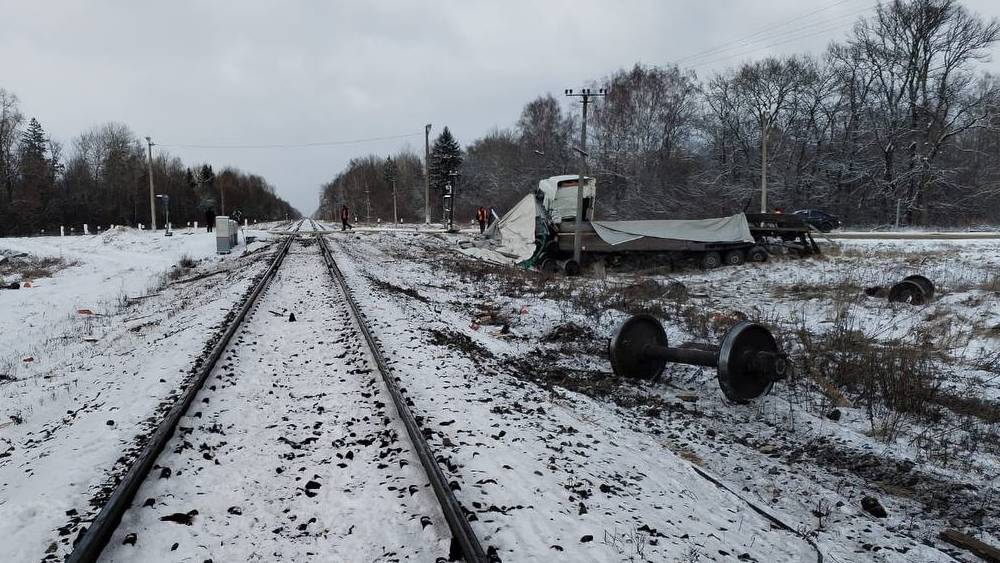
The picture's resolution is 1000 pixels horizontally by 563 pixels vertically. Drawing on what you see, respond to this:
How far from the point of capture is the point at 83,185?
61.7m

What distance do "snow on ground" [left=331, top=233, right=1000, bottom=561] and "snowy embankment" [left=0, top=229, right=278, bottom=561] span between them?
2.33 metres

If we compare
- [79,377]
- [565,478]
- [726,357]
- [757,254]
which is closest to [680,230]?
[757,254]

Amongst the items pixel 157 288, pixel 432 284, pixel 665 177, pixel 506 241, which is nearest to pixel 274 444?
pixel 432 284

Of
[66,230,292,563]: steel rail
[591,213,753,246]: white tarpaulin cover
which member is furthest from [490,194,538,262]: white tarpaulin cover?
[66,230,292,563]: steel rail

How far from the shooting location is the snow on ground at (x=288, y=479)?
289 centimetres

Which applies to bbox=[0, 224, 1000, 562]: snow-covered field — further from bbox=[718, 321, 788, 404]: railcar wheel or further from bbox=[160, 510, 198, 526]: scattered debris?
bbox=[718, 321, 788, 404]: railcar wheel

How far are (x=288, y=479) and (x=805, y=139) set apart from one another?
52.5 m

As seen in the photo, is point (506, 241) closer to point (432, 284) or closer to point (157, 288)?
point (432, 284)

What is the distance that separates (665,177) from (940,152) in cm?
2110

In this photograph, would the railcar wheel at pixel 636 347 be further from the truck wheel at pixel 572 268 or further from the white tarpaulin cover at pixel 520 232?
the white tarpaulin cover at pixel 520 232

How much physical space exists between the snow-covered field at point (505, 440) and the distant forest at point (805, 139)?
1629 centimetres

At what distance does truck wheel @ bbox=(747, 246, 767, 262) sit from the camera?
65.1 ft

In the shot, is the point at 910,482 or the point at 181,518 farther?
the point at 910,482

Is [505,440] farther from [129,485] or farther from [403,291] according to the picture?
[403,291]
